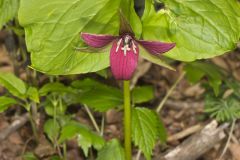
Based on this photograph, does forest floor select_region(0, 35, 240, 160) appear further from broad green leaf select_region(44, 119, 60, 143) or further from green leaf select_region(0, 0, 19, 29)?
green leaf select_region(0, 0, 19, 29)

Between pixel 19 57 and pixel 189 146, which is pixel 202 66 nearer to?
pixel 189 146

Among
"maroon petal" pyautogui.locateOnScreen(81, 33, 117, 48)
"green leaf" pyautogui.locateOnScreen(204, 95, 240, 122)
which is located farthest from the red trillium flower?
"green leaf" pyautogui.locateOnScreen(204, 95, 240, 122)

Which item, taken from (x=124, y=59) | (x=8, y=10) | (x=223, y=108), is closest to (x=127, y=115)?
(x=124, y=59)

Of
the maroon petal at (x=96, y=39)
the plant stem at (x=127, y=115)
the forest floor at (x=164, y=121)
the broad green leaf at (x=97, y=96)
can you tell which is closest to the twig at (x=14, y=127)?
the forest floor at (x=164, y=121)

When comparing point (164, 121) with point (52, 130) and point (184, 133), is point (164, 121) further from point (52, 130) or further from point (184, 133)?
point (52, 130)

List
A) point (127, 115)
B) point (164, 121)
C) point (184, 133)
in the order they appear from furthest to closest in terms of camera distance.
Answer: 1. point (164, 121)
2. point (184, 133)
3. point (127, 115)

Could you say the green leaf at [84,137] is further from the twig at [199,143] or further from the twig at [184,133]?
the twig at [184,133]
